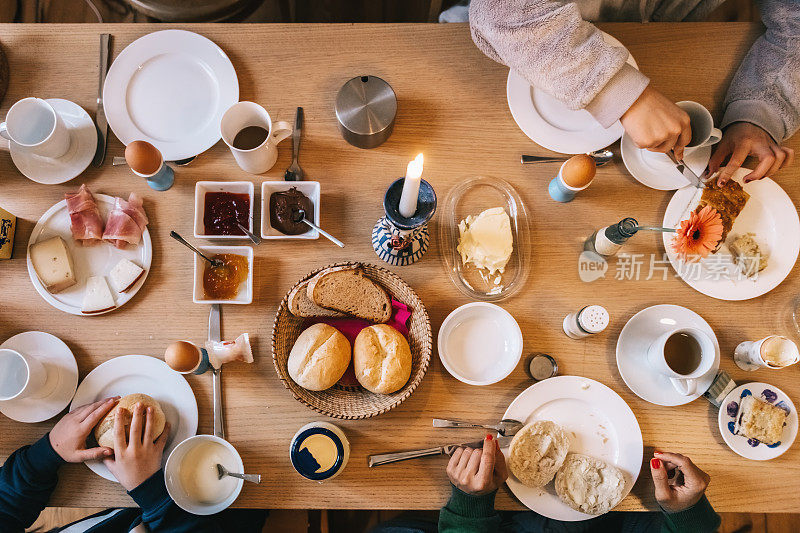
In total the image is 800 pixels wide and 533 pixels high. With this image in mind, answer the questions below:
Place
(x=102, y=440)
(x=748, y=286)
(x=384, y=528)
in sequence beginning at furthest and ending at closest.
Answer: (x=384, y=528) → (x=748, y=286) → (x=102, y=440)

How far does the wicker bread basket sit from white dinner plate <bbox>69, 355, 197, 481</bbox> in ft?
0.93

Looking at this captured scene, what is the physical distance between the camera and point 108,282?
131 cm

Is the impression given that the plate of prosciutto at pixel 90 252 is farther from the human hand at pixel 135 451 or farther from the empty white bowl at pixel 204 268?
the human hand at pixel 135 451

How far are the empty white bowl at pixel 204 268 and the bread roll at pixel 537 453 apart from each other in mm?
781

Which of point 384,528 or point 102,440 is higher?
point 102,440

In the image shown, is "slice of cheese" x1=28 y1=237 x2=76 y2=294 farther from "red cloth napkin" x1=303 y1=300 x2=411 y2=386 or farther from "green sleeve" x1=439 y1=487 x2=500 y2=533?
"green sleeve" x1=439 y1=487 x2=500 y2=533

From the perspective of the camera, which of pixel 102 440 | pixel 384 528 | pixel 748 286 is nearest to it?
pixel 102 440

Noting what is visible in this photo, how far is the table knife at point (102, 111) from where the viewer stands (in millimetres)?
1356

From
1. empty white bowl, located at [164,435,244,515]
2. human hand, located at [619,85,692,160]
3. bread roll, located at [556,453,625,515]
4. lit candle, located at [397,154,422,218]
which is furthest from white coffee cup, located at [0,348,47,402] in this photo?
human hand, located at [619,85,692,160]

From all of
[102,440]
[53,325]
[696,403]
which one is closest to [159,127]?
[53,325]

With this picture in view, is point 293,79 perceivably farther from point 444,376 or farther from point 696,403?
point 696,403

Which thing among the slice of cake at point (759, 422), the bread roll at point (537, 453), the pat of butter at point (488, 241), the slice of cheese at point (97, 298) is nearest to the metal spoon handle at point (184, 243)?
the slice of cheese at point (97, 298)

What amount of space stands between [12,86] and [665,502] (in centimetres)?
208

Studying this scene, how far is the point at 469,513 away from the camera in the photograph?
1229mm
